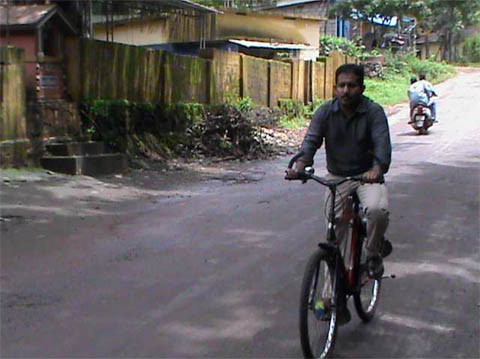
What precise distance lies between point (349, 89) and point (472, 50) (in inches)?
2083

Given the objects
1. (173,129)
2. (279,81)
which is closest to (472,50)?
(279,81)

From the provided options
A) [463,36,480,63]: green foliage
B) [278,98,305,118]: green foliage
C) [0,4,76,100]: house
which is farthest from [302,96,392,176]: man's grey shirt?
[463,36,480,63]: green foliage

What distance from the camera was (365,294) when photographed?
212 inches

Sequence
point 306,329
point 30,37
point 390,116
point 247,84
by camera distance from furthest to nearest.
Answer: point 390,116
point 247,84
point 30,37
point 306,329

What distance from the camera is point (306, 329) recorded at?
4.19 meters

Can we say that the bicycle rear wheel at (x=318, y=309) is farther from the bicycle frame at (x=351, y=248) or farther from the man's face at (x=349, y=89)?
the man's face at (x=349, y=89)

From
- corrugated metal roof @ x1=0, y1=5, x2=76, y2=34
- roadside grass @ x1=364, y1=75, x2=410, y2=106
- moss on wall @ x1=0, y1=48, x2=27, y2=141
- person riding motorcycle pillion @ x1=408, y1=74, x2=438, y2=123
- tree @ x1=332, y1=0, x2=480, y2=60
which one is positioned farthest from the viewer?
tree @ x1=332, y1=0, x2=480, y2=60

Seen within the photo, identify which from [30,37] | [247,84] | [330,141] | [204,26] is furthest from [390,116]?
[330,141]

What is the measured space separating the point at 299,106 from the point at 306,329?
19633mm

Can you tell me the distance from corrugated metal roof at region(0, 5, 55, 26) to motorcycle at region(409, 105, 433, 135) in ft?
35.1

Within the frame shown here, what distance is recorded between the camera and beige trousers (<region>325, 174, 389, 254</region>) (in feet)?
15.6

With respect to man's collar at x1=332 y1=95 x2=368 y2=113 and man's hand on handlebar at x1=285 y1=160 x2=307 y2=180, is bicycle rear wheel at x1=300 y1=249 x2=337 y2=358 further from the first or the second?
man's collar at x1=332 y1=95 x2=368 y2=113

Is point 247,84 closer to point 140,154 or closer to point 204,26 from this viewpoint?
point 204,26

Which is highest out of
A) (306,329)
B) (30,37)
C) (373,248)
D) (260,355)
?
(30,37)
